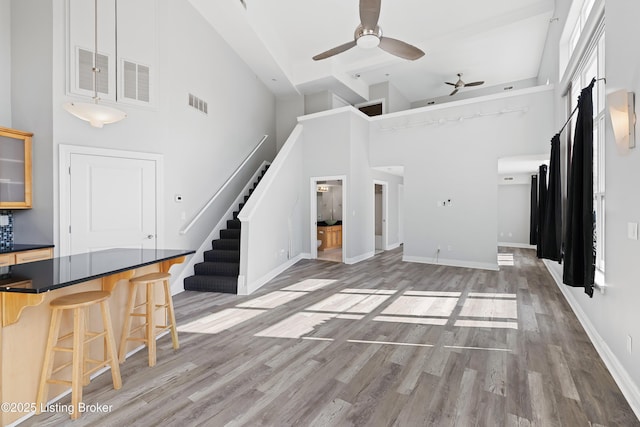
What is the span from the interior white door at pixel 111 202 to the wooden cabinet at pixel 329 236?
5.36m

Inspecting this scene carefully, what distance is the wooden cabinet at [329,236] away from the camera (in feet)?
30.6

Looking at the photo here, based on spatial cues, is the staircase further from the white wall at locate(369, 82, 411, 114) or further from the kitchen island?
the white wall at locate(369, 82, 411, 114)

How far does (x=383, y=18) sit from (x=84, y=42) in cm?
521

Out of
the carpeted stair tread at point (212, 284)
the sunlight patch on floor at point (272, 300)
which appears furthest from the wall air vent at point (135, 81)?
the sunlight patch on floor at point (272, 300)

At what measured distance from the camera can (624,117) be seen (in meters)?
2.12

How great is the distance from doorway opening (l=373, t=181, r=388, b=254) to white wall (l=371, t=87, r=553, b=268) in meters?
1.53

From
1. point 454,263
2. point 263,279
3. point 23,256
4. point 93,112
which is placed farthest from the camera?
point 454,263

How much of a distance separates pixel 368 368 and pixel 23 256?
3961 mm

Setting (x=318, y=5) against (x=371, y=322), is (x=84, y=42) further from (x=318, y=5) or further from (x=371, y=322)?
(x=371, y=322)

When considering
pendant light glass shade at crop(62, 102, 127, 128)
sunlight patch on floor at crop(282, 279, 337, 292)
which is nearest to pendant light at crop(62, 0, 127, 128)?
pendant light glass shade at crop(62, 102, 127, 128)

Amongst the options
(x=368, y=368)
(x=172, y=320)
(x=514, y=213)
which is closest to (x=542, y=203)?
(x=514, y=213)

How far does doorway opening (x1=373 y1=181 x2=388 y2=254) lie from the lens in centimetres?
904

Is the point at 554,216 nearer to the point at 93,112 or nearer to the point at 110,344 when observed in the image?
the point at 110,344

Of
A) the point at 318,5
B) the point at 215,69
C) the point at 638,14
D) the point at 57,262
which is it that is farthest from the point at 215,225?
the point at 638,14
